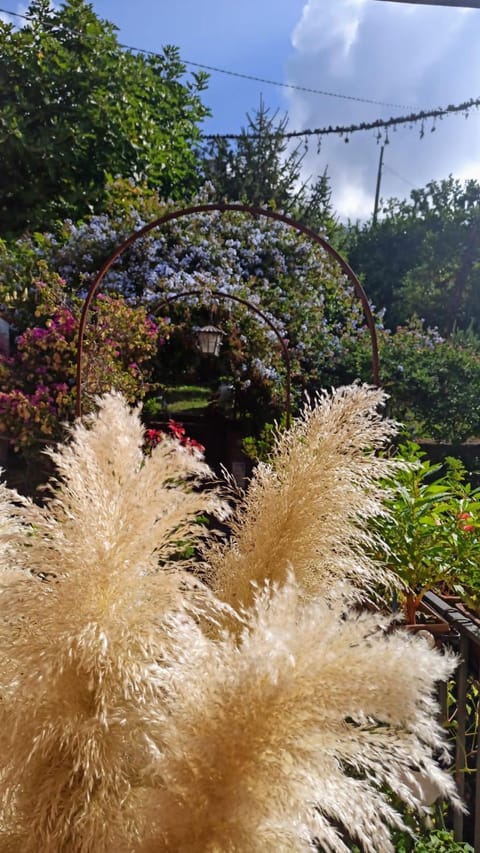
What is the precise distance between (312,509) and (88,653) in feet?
0.82

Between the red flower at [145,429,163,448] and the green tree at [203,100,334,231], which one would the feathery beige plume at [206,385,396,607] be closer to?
the red flower at [145,429,163,448]

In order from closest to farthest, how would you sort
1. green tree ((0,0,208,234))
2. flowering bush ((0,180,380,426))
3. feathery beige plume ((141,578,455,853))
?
feathery beige plume ((141,578,455,853)) → flowering bush ((0,180,380,426)) → green tree ((0,0,208,234))

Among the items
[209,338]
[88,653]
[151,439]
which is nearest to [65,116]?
[209,338]

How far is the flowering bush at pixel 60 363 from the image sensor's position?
5121 mm

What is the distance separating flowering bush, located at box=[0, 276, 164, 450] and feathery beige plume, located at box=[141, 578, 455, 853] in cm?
469

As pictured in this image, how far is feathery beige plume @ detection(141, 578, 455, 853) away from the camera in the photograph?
31 centimetres

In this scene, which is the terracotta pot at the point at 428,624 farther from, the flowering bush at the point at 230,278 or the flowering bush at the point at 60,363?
the flowering bush at the point at 230,278

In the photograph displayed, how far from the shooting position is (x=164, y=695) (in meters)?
0.38

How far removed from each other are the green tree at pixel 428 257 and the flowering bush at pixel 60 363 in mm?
8566

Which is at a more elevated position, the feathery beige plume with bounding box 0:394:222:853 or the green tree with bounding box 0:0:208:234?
the green tree with bounding box 0:0:208:234

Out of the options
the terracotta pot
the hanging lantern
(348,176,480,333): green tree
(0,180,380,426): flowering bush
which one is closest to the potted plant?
the terracotta pot

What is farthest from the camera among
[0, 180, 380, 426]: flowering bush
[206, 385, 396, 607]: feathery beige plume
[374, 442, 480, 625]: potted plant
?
[0, 180, 380, 426]: flowering bush

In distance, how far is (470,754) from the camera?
4.92 ft

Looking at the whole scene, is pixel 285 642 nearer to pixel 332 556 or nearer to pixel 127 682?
pixel 127 682
